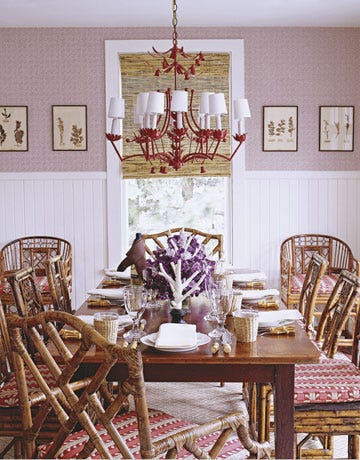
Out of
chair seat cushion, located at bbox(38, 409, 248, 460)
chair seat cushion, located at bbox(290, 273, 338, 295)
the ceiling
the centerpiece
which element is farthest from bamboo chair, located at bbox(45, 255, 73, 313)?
the ceiling

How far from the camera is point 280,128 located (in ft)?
16.9

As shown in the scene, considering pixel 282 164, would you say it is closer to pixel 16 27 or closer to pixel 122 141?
pixel 122 141

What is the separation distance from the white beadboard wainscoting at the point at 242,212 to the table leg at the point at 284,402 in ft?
10.00

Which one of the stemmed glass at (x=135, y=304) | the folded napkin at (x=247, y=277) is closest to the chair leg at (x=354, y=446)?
the stemmed glass at (x=135, y=304)

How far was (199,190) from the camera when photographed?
208 inches

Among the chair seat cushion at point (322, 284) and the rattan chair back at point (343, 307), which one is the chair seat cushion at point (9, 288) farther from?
the rattan chair back at point (343, 307)

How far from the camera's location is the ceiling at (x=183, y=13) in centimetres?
446

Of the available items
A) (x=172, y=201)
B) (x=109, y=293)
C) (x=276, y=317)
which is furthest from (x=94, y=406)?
(x=172, y=201)

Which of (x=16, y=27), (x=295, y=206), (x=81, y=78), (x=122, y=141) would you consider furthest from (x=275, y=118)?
(x=16, y=27)

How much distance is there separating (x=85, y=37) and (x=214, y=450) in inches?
166

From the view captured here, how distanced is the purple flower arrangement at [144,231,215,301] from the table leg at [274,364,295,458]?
618 mm

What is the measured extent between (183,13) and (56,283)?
2528mm

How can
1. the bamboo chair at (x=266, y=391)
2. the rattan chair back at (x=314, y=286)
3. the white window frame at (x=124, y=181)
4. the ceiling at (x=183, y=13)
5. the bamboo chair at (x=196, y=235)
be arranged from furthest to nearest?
the white window frame at (x=124, y=181) → the ceiling at (x=183, y=13) → the bamboo chair at (x=196, y=235) → the rattan chair back at (x=314, y=286) → the bamboo chair at (x=266, y=391)

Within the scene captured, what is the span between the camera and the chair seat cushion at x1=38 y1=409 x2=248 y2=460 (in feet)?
6.32
